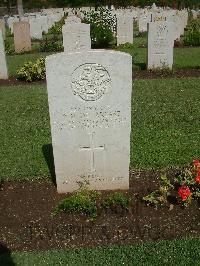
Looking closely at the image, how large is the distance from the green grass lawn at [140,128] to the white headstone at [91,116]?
2.72 ft

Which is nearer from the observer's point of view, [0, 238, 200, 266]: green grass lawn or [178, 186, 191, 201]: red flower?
[0, 238, 200, 266]: green grass lawn

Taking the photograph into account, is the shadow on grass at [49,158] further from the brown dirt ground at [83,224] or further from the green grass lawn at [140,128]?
the brown dirt ground at [83,224]

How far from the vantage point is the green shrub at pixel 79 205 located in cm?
438

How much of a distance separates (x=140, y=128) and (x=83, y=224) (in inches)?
126

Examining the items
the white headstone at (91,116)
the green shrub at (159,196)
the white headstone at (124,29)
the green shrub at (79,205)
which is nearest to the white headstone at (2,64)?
the white headstone at (124,29)

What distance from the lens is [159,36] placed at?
11.8 metres

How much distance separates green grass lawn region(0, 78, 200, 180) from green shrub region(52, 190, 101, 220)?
98cm

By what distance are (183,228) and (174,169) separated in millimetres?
1415

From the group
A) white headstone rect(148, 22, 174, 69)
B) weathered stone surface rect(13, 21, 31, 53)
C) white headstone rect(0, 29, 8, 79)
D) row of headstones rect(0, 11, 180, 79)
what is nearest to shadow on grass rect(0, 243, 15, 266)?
row of headstones rect(0, 11, 180, 79)

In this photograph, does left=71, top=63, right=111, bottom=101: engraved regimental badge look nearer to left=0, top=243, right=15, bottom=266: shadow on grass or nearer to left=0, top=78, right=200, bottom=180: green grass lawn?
left=0, top=78, right=200, bottom=180: green grass lawn

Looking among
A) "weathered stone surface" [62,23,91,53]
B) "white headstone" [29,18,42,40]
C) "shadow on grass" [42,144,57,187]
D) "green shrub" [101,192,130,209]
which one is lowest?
"shadow on grass" [42,144,57,187]

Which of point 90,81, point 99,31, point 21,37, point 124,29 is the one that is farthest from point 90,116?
point 124,29

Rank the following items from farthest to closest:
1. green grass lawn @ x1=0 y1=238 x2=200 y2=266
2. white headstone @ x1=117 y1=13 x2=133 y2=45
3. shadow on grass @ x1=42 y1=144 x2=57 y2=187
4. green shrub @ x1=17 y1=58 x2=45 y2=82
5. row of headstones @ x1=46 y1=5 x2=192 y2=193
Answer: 1. white headstone @ x1=117 y1=13 x2=133 y2=45
2. green shrub @ x1=17 y1=58 x2=45 y2=82
3. shadow on grass @ x1=42 y1=144 x2=57 y2=187
4. row of headstones @ x1=46 y1=5 x2=192 y2=193
5. green grass lawn @ x1=0 y1=238 x2=200 y2=266

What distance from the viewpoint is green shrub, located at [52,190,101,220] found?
14.4 feet
